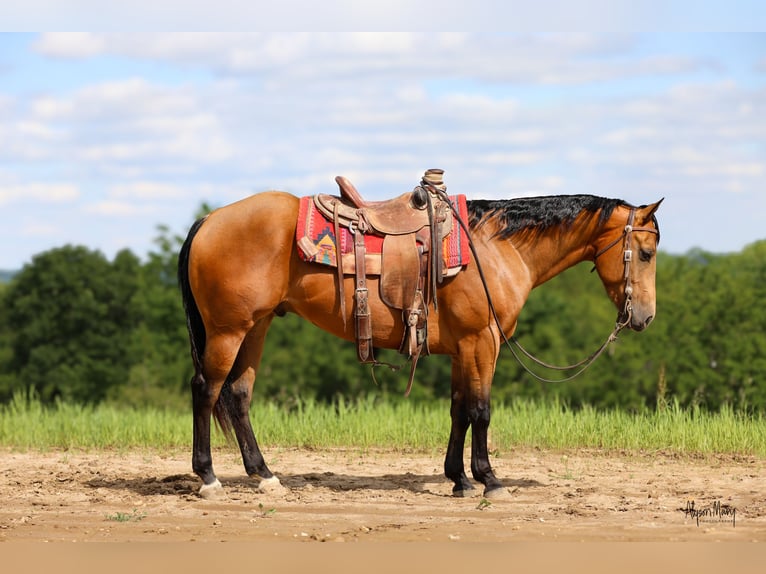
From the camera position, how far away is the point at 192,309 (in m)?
7.05

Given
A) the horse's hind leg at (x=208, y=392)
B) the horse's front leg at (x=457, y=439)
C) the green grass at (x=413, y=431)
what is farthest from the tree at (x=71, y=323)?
the horse's front leg at (x=457, y=439)

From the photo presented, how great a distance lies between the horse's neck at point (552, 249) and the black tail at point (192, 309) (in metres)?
2.34

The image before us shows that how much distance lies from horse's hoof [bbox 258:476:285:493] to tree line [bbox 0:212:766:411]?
2475cm

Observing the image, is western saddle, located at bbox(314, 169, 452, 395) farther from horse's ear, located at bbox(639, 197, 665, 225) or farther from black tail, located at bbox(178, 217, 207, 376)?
horse's ear, located at bbox(639, 197, 665, 225)

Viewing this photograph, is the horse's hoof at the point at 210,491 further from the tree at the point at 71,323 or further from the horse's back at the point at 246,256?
the tree at the point at 71,323

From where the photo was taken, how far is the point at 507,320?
22.2ft

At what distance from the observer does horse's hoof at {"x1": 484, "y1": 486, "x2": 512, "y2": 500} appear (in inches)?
260

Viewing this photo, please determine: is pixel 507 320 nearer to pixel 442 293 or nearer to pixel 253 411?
pixel 442 293

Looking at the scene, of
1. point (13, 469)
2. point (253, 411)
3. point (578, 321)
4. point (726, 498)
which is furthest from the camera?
point (578, 321)

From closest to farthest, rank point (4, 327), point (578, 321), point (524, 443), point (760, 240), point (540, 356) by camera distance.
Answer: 1. point (524, 443)
2. point (4, 327)
3. point (540, 356)
4. point (578, 321)
5. point (760, 240)

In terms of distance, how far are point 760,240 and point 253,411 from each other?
55.2m

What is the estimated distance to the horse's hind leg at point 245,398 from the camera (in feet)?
23.2

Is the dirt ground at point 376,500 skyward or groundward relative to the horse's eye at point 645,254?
groundward

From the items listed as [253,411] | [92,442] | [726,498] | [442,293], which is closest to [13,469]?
[92,442]
